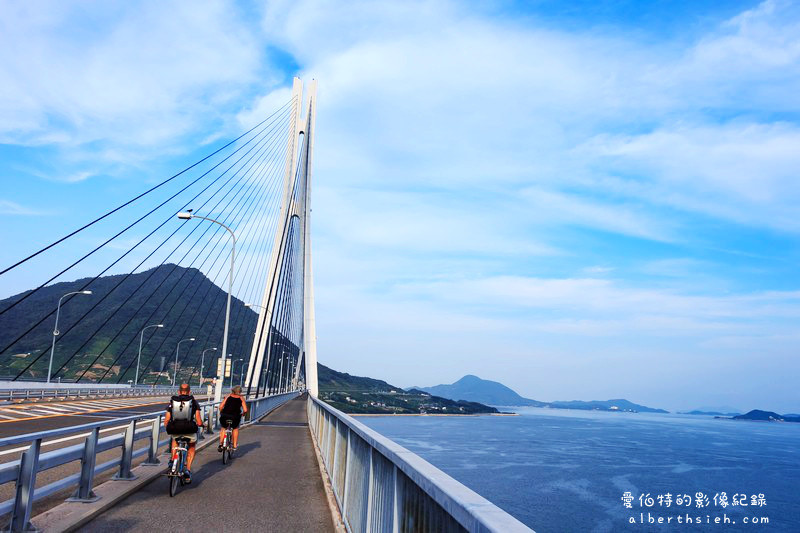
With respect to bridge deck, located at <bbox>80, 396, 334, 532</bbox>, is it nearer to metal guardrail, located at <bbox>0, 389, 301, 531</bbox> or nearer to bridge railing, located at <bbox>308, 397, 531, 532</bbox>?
metal guardrail, located at <bbox>0, 389, 301, 531</bbox>

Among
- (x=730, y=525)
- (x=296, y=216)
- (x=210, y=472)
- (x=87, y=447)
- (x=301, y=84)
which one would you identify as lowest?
(x=730, y=525)

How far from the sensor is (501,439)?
382 feet

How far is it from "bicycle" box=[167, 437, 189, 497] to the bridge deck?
0.54ft

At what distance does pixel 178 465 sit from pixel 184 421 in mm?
953

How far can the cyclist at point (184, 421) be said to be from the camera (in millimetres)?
9648

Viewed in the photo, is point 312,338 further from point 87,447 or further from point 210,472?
point 87,447

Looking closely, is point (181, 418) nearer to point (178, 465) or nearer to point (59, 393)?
point (178, 465)

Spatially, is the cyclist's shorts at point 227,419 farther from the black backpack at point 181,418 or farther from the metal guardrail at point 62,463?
the black backpack at point 181,418

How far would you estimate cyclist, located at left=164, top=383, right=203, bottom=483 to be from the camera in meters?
9.65

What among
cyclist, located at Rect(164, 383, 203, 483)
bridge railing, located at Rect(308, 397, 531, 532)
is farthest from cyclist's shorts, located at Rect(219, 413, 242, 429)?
bridge railing, located at Rect(308, 397, 531, 532)

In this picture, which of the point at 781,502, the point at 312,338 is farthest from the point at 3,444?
the point at 781,502

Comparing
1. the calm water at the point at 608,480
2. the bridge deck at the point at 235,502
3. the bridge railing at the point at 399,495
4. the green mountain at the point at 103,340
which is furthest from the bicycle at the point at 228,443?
the green mountain at the point at 103,340

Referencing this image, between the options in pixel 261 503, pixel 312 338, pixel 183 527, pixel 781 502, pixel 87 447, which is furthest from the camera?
pixel 781 502

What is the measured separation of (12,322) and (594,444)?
512 ft
